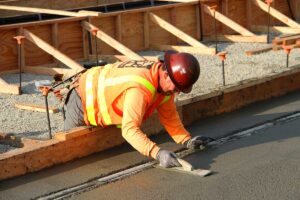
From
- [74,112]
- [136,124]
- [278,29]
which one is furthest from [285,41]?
[136,124]

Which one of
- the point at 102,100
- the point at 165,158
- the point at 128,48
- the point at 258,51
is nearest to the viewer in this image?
the point at 165,158

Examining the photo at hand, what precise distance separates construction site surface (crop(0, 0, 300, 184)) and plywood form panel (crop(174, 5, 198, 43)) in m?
0.02

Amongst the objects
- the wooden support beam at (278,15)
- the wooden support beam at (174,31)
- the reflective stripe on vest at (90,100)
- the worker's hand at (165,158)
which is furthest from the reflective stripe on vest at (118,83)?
the wooden support beam at (278,15)

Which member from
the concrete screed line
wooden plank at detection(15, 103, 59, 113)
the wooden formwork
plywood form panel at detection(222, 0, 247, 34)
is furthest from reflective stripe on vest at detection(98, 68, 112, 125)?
plywood form panel at detection(222, 0, 247, 34)

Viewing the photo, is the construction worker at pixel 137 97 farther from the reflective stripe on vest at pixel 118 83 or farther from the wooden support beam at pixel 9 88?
the wooden support beam at pixel 9 88

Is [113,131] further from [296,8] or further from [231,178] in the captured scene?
[296,8]

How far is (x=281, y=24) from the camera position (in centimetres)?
1456

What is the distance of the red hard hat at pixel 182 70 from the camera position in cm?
540

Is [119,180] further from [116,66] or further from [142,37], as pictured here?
[142,37]

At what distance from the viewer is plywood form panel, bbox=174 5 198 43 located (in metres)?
12.4

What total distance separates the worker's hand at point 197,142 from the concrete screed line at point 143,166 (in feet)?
0.18

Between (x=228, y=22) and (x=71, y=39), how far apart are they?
3.24 meters

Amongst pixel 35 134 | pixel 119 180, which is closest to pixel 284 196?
pixel 119 180

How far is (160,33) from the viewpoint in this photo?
1204cm
